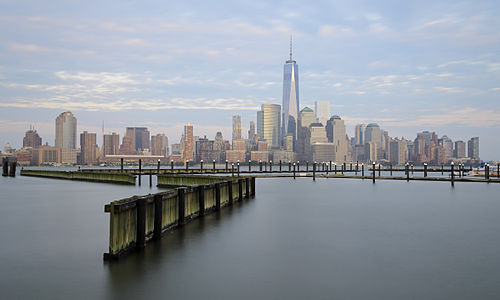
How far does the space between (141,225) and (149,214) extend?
5.06 ft

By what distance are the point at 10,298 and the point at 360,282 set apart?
9245mm

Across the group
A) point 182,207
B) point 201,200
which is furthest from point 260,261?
point 201,200

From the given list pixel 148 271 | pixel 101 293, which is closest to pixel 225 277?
pixel 148 271

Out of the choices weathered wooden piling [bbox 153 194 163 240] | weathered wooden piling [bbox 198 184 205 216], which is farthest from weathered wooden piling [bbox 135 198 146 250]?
weathered wooden piling [bbox 198 184 205 216]

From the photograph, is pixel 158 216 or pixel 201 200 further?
pixel 201 200

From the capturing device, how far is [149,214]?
704 inches

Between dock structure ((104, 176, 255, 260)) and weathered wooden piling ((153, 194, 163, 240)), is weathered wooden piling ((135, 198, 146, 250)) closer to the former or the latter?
dock structure ((104, 176, 255, 260))

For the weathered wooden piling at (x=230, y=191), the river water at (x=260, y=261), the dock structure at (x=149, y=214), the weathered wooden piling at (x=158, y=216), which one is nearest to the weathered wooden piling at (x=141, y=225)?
the dock structure at (x=149, y=214)

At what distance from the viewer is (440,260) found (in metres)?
16.2

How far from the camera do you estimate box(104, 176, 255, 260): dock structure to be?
1460 centimetres

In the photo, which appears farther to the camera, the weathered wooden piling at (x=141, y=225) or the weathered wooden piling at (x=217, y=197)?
the weathered wooden piling at (x=217, y=197)

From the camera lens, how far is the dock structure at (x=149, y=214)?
47.9 ft

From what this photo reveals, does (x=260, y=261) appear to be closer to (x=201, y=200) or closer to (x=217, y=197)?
(x=201, y=200)

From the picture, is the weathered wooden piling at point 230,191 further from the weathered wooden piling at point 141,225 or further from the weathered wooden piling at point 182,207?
the weathered wooden piling at point 141,225
